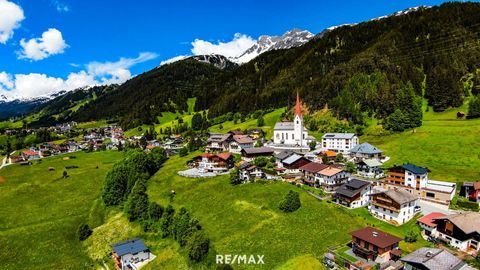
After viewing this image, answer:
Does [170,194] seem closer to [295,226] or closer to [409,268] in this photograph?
[295,226]

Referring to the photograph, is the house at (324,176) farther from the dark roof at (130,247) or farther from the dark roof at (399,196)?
the dark roof at (130,247)

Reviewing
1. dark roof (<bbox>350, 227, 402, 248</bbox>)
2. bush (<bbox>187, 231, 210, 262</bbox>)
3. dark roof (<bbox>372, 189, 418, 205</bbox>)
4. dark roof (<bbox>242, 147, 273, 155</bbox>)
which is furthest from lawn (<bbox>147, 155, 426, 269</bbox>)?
dark roof (<bbox>242, 147, 273, 155</bbox>)

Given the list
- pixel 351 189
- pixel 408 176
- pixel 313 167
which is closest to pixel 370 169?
pixel 408 176

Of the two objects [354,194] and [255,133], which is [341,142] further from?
[255,133]

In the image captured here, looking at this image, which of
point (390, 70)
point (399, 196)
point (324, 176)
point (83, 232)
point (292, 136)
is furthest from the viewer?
point (390, 70)

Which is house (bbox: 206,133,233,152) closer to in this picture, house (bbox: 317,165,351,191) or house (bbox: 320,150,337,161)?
house (bbox: 320,150,337,161)
